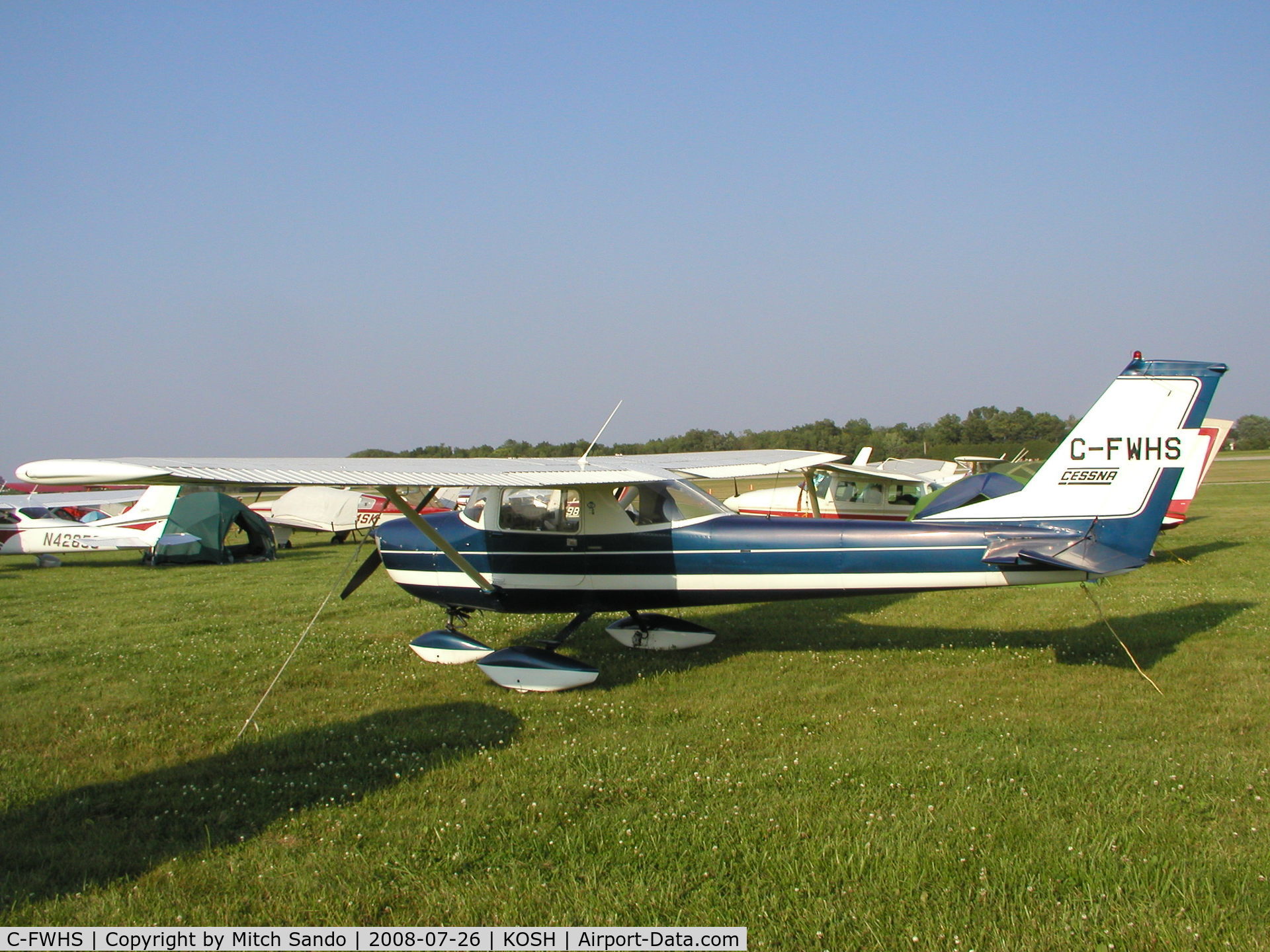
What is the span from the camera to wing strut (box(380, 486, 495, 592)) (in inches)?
238

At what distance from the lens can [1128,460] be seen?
20.2 feet

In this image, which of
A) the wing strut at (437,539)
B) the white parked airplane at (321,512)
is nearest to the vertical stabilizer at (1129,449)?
the wing strut at (437,539)

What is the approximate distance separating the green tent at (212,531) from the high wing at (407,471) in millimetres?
12214

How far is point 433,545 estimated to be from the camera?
764 cm

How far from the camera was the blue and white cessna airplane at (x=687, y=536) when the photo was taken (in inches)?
238

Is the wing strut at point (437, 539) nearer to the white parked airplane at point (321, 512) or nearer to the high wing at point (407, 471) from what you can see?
the high wing at point (407, 471)

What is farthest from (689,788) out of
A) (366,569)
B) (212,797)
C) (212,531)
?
(212,531)

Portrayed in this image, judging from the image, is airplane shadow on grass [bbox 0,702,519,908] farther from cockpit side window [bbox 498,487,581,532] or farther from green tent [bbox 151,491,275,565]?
green tent [bbox 151,491,275,565]

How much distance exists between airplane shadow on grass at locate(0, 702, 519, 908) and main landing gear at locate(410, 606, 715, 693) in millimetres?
679

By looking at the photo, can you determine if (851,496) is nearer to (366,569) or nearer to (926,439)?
(366,569)

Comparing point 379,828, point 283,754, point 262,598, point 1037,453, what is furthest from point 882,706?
point 1037,453

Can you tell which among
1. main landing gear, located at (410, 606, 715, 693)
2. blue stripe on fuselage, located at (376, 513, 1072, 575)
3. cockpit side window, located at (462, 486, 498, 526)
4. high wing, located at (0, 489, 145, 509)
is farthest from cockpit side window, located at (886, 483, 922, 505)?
high wing, located at (0, 489, 145, 509)

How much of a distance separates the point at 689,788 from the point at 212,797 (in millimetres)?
2542

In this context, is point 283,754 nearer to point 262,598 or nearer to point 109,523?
point 262,598
